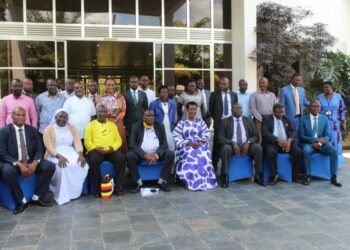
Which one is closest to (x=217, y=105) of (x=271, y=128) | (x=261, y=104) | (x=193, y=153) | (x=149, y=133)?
(x=261, y=104)

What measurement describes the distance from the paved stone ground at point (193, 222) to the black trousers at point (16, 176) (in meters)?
0.26

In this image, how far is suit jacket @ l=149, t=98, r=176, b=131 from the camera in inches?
280

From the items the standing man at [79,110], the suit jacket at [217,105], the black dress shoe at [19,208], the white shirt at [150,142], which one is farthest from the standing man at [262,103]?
the black dress shoe at [19,208]

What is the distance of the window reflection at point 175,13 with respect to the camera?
500 inches

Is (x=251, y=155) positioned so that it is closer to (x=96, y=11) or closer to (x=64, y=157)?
(x=64, y=157)

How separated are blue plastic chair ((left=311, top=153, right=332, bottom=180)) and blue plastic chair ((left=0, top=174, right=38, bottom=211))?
471 cm

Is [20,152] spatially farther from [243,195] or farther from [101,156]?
[243,195]

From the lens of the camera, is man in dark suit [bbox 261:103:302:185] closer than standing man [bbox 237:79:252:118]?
Yes

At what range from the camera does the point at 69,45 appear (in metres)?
11.9

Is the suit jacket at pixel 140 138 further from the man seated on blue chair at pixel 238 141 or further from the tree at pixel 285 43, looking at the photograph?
the tree at pixel 285 43

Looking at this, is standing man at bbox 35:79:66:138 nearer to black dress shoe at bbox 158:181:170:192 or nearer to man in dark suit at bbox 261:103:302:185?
black dress shoe at bbox 158:181:170:192

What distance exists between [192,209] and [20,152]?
8.62ft

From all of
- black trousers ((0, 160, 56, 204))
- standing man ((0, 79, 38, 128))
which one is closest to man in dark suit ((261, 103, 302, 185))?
black trousers ((0, 160, 56, 204))

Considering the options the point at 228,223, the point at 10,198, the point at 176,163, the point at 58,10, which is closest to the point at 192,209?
the point at 228,223
